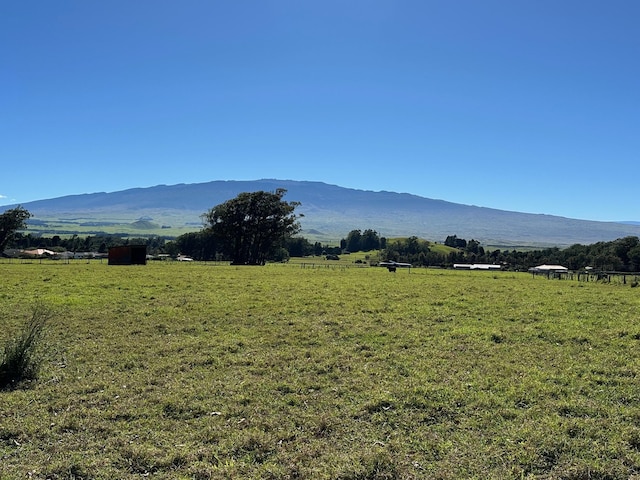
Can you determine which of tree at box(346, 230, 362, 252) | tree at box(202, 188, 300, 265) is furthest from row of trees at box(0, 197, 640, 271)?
tree at box(346, 230, 362, 252)

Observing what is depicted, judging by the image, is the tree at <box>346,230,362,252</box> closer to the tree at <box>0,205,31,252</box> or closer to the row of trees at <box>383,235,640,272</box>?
the row of trees at <box>383,235,640,272</box>

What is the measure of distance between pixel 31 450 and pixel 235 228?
6840 centimetres

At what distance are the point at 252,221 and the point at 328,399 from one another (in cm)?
6730

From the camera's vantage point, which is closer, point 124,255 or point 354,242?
point 124,255

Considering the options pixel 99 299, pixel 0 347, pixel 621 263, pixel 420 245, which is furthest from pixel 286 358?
pixel 420 245

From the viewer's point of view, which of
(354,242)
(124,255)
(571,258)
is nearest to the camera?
(124,255)

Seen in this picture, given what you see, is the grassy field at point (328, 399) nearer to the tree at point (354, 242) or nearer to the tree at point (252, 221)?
the tree at point (252, 221)

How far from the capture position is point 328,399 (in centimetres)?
737

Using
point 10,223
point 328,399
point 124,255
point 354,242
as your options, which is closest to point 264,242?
point 124,255

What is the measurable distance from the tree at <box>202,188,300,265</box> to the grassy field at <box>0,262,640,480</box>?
191 feet

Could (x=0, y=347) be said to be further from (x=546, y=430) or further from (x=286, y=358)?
(x=546, y=430)

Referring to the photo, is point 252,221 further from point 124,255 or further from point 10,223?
point 10,223

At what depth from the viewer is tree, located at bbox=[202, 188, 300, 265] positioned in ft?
238

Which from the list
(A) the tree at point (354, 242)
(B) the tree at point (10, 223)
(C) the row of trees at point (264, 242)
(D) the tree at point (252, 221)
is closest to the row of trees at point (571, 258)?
(C) the row of trees at point (264, 242)
